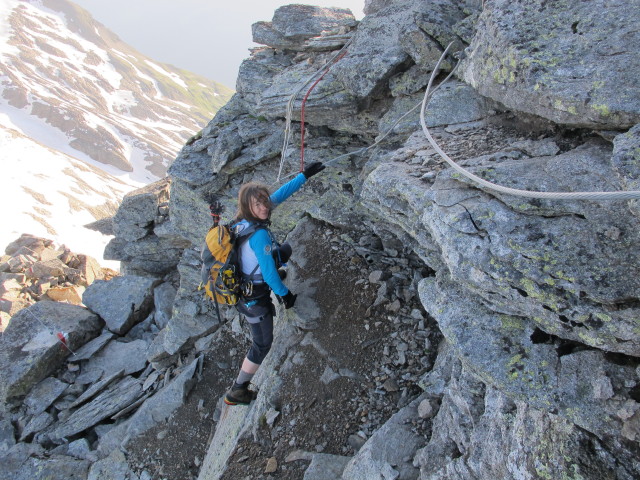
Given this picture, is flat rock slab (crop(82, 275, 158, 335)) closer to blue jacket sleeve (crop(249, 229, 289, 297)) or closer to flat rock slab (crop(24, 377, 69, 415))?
flat rock slab (crop(24, 377, 69, 415))

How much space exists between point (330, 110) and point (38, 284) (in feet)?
97.8

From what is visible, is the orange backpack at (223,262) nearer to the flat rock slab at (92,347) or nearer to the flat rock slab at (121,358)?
the flat rock slab at (121,358)

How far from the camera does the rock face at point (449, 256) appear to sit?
453cm

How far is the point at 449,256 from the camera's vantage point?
547 centimetres

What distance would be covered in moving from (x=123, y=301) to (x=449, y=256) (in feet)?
71.4

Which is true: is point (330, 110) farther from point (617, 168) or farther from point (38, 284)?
point (38, 284)

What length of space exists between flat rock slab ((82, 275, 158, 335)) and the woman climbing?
14701mm

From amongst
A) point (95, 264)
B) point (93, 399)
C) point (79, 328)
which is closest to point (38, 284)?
point (95, 264)

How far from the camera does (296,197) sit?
13820 millimetres

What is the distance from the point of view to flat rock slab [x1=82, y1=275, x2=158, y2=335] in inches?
863

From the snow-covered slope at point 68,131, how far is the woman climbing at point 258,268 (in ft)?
185

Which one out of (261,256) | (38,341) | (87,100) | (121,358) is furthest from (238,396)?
(87,100)

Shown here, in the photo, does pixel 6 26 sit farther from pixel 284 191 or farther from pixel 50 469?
pixel 284 191

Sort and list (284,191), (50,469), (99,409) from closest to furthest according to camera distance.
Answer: (284,191), (50,469), (99,409)
